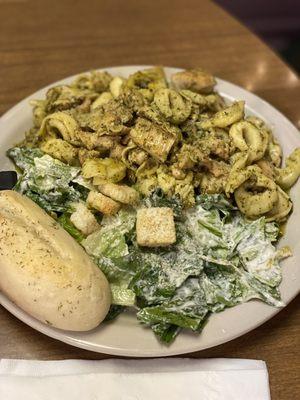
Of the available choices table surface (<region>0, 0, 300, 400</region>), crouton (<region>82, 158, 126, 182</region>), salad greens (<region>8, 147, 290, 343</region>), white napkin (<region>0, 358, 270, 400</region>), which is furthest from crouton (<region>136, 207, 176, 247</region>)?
table surface (<region>0, 0, 300, 400</region>)

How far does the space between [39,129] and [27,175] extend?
0.22m

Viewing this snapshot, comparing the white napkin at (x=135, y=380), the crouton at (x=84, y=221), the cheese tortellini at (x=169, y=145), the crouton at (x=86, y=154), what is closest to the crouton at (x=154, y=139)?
the cheese tortellini at (x=169, y=145)

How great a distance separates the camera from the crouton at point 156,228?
1.22 m

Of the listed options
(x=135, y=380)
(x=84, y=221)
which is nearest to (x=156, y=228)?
(x=84, y=221)

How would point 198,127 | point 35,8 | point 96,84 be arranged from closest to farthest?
point 198,127
point 96,84
point 35,8

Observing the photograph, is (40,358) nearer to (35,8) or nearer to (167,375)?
(167,375)

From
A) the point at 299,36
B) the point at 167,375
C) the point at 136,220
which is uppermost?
the point at 136,220

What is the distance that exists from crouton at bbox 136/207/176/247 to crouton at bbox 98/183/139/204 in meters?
0.10

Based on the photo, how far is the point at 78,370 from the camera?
44.3 inches

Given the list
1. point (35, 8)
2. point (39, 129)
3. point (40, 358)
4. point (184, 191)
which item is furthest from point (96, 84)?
point (40, 358)

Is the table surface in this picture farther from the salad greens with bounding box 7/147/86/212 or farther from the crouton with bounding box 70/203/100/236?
the crouton with bounding box 70/203/100/236

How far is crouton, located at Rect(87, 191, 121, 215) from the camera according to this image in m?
1.34

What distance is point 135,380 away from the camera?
1.09 m

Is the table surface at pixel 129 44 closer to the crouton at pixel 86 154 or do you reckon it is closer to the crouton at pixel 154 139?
the crouton at pixel 86 154
